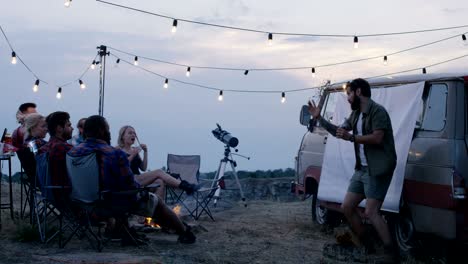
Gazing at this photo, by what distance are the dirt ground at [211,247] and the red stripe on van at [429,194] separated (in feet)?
1.85

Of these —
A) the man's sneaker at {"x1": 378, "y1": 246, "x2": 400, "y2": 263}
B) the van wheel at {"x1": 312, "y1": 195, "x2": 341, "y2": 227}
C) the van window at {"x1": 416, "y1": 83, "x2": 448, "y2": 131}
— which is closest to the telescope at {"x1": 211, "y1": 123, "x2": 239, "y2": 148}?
the van wheel at {"x1": 312, "y1": 195, "x2": 341, "y2": 227}

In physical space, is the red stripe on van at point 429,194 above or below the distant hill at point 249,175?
above

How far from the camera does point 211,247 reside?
23.1 ft

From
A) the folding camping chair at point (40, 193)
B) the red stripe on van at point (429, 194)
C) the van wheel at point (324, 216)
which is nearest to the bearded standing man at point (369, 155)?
the red stripe on van at point (429, 194)

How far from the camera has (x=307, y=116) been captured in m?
8.86

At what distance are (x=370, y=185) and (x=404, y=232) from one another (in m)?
0.69

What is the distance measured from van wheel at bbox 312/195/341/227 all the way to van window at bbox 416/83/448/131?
2464 mm

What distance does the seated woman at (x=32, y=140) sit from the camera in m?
7.45

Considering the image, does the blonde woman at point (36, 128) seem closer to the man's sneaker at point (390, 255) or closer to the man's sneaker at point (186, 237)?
the man's sneaker at point (186, 237)

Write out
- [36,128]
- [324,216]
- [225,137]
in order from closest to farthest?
[36,128], [324,216], [225,137]

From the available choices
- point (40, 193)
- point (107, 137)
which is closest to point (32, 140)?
point (40, 193)

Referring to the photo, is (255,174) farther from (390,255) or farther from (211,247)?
(390,255)

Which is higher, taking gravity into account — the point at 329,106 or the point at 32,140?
the point at 329,106

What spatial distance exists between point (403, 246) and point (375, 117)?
1.26m
